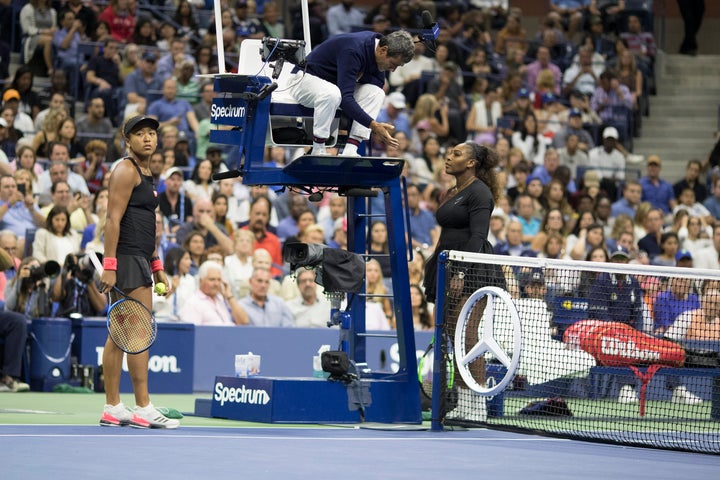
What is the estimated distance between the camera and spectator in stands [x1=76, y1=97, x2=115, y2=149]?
18.7 metres

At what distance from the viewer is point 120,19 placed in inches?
844

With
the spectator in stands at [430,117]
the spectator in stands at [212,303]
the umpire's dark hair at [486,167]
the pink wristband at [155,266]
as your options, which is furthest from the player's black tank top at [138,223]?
the spectator in stands at [430,117]

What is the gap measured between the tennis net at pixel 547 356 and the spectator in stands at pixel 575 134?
9.50 metres

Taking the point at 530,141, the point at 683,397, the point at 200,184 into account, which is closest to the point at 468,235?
the point at 683,397

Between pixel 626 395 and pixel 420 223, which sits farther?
pixel 420 223

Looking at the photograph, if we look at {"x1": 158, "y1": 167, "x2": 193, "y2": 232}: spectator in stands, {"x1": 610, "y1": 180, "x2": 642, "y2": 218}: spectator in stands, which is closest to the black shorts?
{"x1": 158, "y1": 167, "x2": 193, "y2": 232}: spectator in stands

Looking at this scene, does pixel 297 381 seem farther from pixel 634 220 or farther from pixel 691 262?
pixel 634 220

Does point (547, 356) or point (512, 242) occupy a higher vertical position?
point (512, 242)

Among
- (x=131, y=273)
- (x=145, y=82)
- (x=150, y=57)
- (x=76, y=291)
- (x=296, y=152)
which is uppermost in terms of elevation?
(x=150, y=57)

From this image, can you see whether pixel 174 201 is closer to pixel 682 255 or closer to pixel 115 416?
pixel 682 255

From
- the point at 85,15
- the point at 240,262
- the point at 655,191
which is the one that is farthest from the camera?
the point at 655,191

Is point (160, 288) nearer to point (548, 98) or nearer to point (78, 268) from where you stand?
point (78, 268)

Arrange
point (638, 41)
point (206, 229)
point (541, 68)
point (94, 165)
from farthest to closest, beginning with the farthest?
point (638, 41)
point (541, 68)
point (94, 165)
point (206, 229)

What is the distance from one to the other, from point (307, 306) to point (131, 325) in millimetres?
6518
